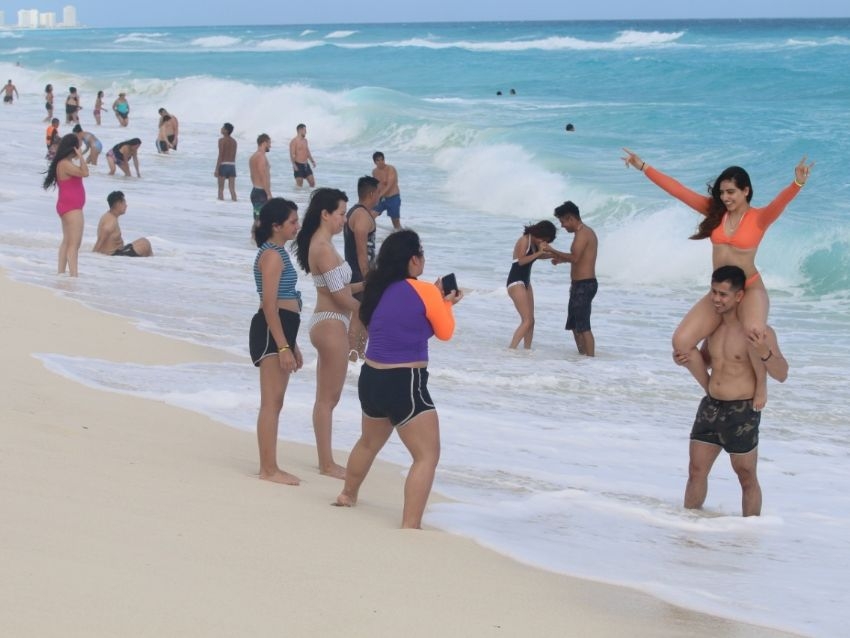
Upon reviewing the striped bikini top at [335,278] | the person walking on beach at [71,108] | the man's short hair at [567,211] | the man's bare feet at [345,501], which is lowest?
the man's bare feet at [345,501]

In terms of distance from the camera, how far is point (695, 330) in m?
6.15

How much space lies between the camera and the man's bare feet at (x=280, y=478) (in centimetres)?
595

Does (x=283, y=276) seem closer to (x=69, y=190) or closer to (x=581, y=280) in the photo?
(x=581, y=280)

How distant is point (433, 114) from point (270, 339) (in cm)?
3463

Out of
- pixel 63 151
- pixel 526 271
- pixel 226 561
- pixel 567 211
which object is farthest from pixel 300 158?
pixel 226 561

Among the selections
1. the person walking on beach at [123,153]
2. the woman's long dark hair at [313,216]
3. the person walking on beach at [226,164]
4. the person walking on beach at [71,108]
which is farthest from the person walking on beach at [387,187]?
the person walking on beach at [71,108]

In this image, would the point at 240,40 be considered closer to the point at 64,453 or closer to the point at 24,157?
the point at 24,157

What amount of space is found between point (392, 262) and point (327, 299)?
3.68ft

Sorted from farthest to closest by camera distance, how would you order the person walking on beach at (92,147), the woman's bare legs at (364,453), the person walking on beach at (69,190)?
the person walking on beach at (92,147)
the person walking on beach at (69,190)
the woman's bare legs at (364,453)

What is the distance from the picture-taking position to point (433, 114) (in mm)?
39875

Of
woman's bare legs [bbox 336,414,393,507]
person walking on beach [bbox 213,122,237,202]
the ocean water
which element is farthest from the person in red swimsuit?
person walking on beach [bbox 213,122,237,202]

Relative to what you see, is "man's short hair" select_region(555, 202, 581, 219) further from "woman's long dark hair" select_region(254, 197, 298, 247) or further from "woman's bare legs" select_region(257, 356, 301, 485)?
"woman's bare legs" select_region(257, 356, 301, 485)

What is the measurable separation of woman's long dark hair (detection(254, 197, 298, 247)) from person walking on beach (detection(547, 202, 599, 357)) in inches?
204

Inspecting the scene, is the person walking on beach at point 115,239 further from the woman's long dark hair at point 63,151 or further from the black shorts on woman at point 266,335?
the black shorts on woman at point 266,335
